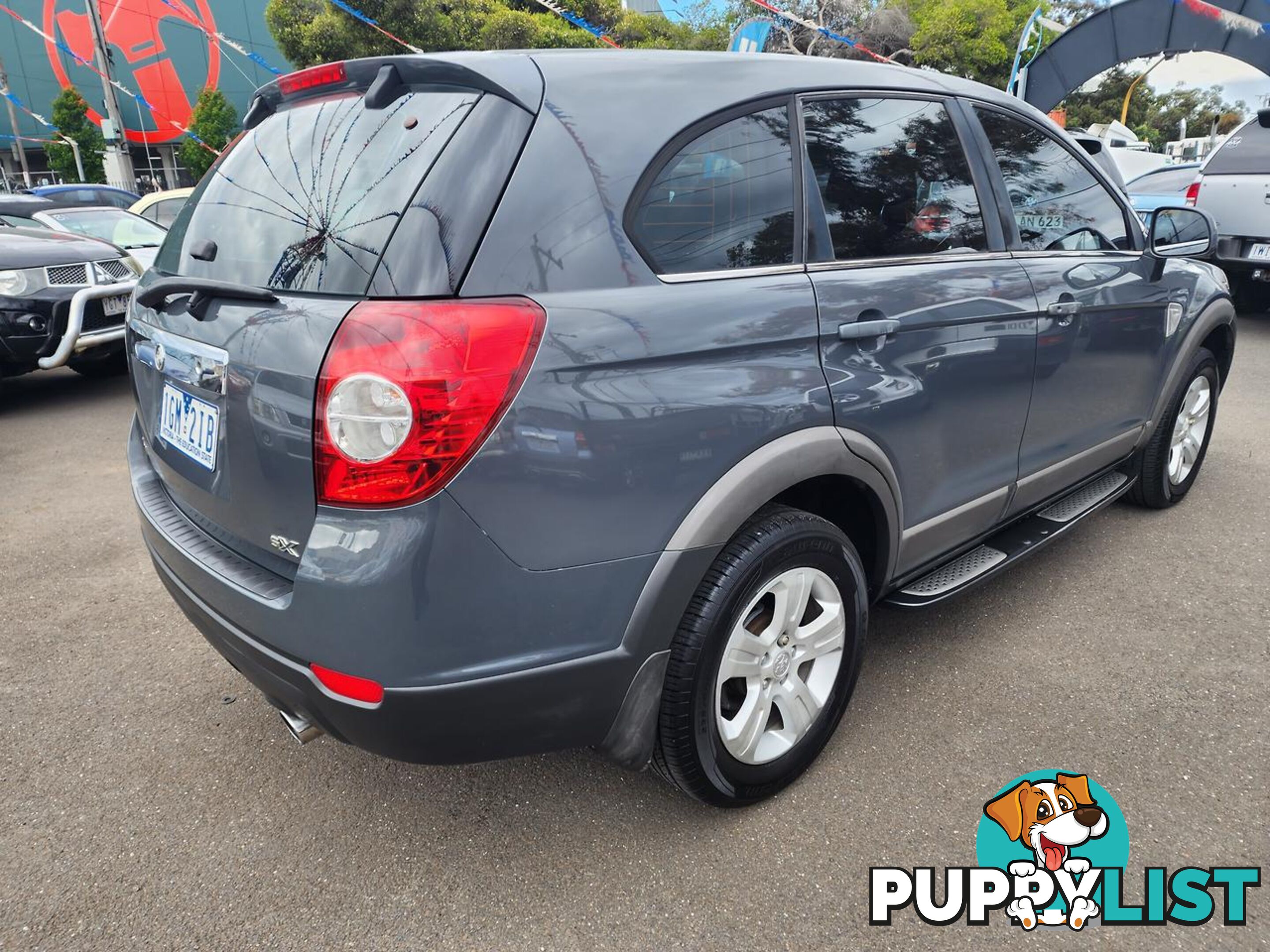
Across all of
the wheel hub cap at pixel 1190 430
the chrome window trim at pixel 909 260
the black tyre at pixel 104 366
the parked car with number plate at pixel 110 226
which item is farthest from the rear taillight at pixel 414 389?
the parked car with number plate at pixel 110 226

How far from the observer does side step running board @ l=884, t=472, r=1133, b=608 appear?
8.27ft

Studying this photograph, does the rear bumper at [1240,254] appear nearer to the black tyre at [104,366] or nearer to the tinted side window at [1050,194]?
the tinted side window at [1050,194]

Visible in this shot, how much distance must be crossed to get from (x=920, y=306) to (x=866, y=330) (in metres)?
0.27

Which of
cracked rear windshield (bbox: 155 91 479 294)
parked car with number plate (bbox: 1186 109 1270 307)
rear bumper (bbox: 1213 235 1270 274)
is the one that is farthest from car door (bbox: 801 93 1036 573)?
rear bumper (bbox: 1213 235 1270 274)

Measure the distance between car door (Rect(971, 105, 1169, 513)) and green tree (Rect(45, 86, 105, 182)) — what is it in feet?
130

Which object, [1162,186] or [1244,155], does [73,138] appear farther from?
[1244,155]

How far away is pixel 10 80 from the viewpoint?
3581 centimetres

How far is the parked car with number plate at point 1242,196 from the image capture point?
25.3ft

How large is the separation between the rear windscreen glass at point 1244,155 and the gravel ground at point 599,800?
667 centimetres

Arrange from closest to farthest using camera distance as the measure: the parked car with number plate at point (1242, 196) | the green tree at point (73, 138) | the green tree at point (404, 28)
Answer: the parked car with number plate at point (1242, 196) → the green tree at point (404, 28) → the green tree at point (73, 138)

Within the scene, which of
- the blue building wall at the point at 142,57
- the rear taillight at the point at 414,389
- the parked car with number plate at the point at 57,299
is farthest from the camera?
the blue building wall at the point at 142,57

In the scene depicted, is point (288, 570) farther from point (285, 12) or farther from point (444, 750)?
point (285, 12)

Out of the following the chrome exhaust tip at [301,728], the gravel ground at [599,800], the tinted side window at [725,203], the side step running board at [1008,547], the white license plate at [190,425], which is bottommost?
the gravel ground at [599,800]

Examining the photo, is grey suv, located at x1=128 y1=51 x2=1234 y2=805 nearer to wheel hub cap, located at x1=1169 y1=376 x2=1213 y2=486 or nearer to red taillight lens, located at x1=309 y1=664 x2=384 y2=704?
red taillight lens, located at x1=309 y1=664 x2=384 y2=704
